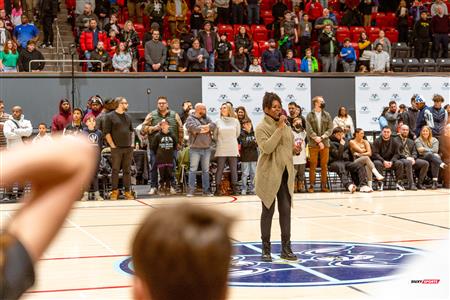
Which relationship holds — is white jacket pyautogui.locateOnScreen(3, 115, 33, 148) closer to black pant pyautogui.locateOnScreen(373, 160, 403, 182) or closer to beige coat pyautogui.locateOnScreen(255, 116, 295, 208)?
black pant pyautogui.locateOnScreen(373, 160, 403, 182)

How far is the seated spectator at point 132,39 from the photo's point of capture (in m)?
20.6

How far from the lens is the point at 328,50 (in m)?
22.4

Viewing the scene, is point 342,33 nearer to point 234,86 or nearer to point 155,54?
point 234,86

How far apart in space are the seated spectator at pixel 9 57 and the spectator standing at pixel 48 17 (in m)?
1.88

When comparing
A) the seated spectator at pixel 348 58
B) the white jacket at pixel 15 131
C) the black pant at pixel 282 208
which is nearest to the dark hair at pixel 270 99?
the black pant at pixel 282 208

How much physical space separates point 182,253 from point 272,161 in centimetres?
742

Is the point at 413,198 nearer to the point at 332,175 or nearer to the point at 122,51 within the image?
the point at 332,175

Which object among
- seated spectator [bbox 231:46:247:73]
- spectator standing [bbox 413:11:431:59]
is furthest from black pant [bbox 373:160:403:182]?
spectator standing [bbox 413:11:431:59]

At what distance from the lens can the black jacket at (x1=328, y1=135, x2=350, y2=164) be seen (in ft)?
57.0

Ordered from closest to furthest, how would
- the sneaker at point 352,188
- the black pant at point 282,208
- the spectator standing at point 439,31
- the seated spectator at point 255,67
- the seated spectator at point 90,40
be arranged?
the black pant at point 282,208 < the sneaker at point 352,188 < the seated spectator at point 90,40 < the seated spectator at point 255,67 < the spectator standing at point 439,31

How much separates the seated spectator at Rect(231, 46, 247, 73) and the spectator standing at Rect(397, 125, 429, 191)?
16.8ft

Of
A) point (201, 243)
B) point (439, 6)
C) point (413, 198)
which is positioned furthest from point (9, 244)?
point (439, 6)

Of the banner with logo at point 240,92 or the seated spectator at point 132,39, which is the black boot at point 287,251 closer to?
the banner with logo at point 240,92

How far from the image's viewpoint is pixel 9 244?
57.1 inches
